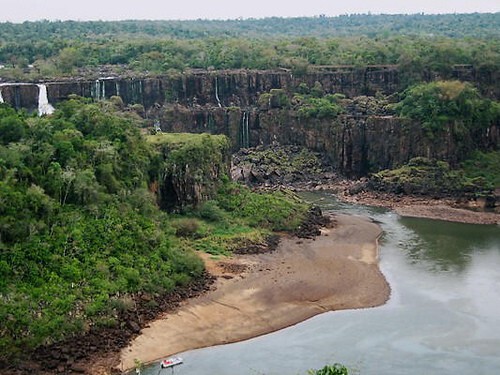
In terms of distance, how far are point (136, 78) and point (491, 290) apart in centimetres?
5519

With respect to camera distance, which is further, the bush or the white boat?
the bush

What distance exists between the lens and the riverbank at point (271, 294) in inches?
1665

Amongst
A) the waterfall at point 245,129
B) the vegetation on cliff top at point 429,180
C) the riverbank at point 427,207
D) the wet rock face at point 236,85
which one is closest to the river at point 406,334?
the riverbank at point 427,207

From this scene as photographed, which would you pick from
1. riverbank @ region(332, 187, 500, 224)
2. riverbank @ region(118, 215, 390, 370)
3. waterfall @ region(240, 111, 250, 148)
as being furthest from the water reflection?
waterfall @ region(240, 111, 250, 148)

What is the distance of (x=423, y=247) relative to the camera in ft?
195

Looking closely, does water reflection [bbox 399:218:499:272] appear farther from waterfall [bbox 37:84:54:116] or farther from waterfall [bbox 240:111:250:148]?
waterfall [bbox 37:84:54:116]

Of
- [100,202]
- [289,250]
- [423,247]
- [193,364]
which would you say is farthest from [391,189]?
[193,364]

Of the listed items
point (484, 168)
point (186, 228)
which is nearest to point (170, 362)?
point (186, 228)

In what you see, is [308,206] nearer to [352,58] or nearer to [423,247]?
[423,247]

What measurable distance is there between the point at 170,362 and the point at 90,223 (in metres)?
10.8

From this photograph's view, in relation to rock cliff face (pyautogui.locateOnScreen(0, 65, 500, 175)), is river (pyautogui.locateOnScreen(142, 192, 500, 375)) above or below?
below

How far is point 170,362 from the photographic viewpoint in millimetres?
39188

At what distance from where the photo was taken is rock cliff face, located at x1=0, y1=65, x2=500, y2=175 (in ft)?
270

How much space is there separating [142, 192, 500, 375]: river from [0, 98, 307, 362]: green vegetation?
563 cm
